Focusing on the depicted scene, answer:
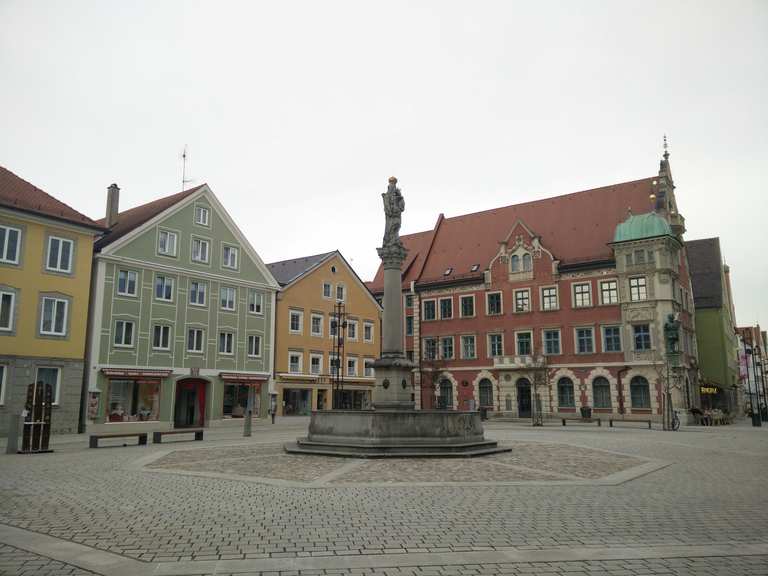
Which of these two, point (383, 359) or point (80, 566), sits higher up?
point (383, 359)

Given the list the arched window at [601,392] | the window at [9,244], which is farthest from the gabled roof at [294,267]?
the arched window at [601,392]

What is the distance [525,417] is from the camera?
48.8m

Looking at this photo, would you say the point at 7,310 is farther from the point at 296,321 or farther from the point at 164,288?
the point at 296,321

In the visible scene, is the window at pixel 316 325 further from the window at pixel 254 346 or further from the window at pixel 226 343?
the window at pixel 226 343

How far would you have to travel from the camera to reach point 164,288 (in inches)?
1432

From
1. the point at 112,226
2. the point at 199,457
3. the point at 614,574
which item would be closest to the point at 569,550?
the point at 614,574

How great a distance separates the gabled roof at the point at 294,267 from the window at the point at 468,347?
1356 centimetres

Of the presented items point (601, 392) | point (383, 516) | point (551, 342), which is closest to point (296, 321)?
point (551, 342)

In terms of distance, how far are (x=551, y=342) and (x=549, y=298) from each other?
3.49 metres

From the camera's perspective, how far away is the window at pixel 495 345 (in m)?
51.1

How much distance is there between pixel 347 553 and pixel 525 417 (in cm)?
4404

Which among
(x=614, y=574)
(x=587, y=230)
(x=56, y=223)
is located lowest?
(x=614, y=574)

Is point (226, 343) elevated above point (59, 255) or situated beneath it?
situated beneath

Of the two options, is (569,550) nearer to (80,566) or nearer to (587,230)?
(80,566)
